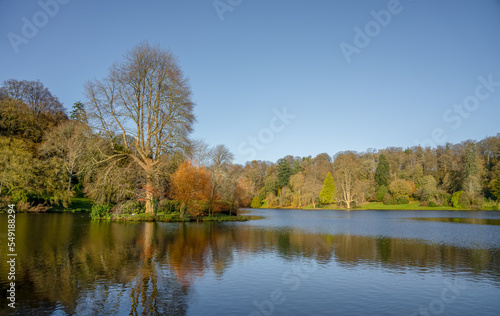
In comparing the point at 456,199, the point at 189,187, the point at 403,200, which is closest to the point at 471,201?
the point at 456,199

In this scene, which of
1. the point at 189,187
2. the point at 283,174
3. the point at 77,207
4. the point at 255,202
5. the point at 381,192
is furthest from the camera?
the point at 283,174

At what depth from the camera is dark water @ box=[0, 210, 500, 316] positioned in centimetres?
818

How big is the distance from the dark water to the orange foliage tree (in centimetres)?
1305

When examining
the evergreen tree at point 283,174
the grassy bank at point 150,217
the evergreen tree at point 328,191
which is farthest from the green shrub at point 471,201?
the grassy bank at point 150,217

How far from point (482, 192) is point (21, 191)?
79164 millimetres

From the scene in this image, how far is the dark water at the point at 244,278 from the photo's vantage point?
26.8 feet

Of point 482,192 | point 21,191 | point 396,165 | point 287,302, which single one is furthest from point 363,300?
point 396,165

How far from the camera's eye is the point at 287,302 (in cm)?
871

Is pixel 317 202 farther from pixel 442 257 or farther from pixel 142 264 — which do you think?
pixel 142 264

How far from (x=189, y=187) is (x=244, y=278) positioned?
21.1 m

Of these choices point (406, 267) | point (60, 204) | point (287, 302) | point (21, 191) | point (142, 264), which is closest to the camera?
point (287, 302)

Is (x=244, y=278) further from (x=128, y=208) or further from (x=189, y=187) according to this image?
(x=128, y=208)

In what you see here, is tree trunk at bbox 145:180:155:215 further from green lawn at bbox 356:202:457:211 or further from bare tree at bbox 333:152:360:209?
green lawn at bbox 356:202:457:211

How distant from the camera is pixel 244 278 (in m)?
11.0
